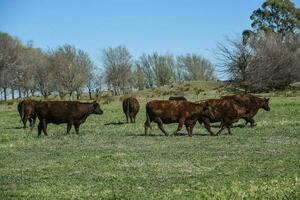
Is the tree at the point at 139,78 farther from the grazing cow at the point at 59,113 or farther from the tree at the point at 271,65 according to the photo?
the grazing cow at the point at 59,113

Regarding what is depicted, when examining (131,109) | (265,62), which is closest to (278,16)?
(265,62)

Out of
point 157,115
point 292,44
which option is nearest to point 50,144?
point 157,115

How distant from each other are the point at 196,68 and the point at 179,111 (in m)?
108

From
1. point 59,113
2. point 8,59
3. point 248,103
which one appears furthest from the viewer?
point 8,59

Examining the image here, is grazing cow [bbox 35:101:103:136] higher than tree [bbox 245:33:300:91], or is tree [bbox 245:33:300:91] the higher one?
tree [bbox 245:33:300:91]

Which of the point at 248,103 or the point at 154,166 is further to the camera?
the point at 248,103

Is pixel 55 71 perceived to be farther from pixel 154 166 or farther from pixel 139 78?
pixel 154 166

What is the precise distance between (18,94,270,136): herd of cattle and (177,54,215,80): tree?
101543mm

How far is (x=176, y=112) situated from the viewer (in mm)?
22516

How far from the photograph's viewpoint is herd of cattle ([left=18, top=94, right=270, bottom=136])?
2248cm

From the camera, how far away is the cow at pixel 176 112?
73.4 feet

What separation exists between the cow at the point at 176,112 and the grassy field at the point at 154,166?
33.5 inches

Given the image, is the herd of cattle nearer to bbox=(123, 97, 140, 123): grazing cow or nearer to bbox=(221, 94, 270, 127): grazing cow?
bbox=(221, 94, 270, 127): grazing cow

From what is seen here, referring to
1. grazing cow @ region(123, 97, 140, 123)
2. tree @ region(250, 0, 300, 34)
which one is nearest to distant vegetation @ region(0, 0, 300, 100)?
tree @ region(250, 0, 300, 34)
